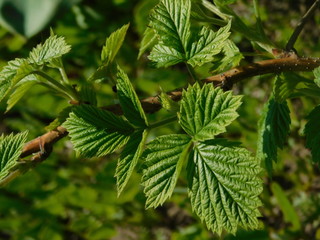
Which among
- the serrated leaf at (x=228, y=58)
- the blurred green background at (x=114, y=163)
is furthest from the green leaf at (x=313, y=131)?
the blurred green background at (x=114, y=163)

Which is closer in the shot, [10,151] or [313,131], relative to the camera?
[10,151]

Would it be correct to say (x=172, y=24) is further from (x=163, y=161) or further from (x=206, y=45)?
(x=163, y=161)

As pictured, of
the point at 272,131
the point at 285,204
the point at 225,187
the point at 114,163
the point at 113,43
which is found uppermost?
the point at 113,43

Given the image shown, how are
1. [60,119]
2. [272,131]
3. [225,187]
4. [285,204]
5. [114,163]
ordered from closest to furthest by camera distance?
[225,187] → [60,119] → [272,131] → [285,204] → [114,163]

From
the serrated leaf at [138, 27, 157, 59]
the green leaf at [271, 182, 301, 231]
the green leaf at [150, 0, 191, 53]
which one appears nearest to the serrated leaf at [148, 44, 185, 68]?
the green leaf at [150, 0, 191, 53]

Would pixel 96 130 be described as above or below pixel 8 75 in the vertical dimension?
below

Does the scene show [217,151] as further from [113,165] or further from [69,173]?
[69,173]

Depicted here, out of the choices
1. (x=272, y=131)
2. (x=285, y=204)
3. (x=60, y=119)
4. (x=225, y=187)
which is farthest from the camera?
(x=285, y=204)

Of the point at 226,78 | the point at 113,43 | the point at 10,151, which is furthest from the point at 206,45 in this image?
the point at 10,151
